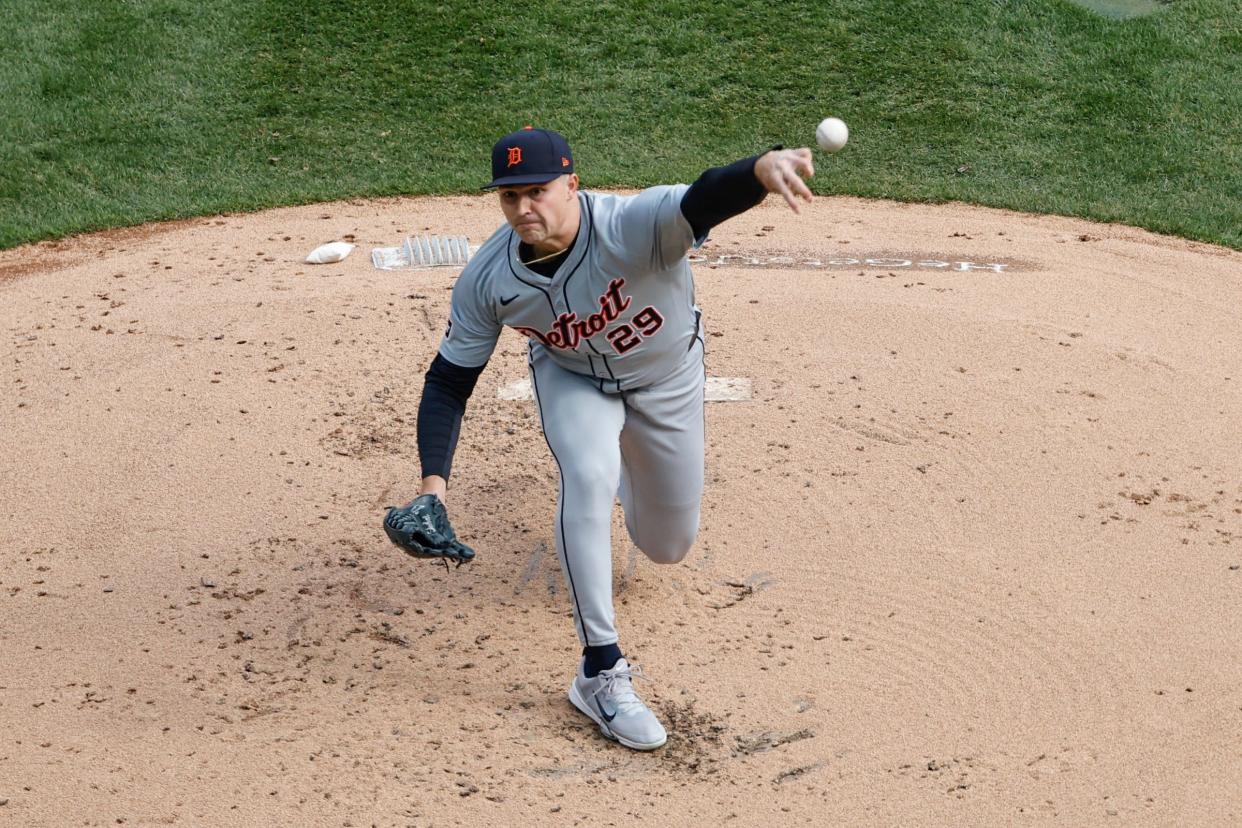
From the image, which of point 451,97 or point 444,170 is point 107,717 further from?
point 451,97

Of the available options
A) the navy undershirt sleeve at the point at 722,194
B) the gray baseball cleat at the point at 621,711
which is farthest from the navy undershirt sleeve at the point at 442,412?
the navy undershirt sleeve at the point at 722,194

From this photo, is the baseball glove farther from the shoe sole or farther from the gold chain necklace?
the gold chain necklace

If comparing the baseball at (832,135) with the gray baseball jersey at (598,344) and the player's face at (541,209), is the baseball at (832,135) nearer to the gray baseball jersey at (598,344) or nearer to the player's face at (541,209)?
the gray baseball jersey at (598,344)

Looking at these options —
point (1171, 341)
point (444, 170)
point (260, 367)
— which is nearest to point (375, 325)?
point (260, 367)

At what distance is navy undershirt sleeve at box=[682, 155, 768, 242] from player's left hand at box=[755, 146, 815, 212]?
0.19 ft

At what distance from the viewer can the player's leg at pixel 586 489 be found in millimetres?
4066

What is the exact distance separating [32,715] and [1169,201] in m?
7.42

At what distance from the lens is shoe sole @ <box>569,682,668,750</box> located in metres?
4.09

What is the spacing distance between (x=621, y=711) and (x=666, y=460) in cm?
83

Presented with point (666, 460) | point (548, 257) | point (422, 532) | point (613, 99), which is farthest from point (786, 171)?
point (613, 99)

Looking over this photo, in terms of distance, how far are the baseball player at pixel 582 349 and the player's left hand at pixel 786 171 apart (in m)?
0.32

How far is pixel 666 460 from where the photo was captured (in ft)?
14.5

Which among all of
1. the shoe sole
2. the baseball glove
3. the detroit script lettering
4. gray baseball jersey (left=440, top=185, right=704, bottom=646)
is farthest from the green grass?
the baseball glove

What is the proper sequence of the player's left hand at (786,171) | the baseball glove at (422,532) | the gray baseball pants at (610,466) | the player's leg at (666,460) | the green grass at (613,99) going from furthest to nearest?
the green grass at (613,99), the player's leg at (666,460), the gray baseball pants at (610,466), the baseball glove at (422,532), the player's left hand at (786,171)
